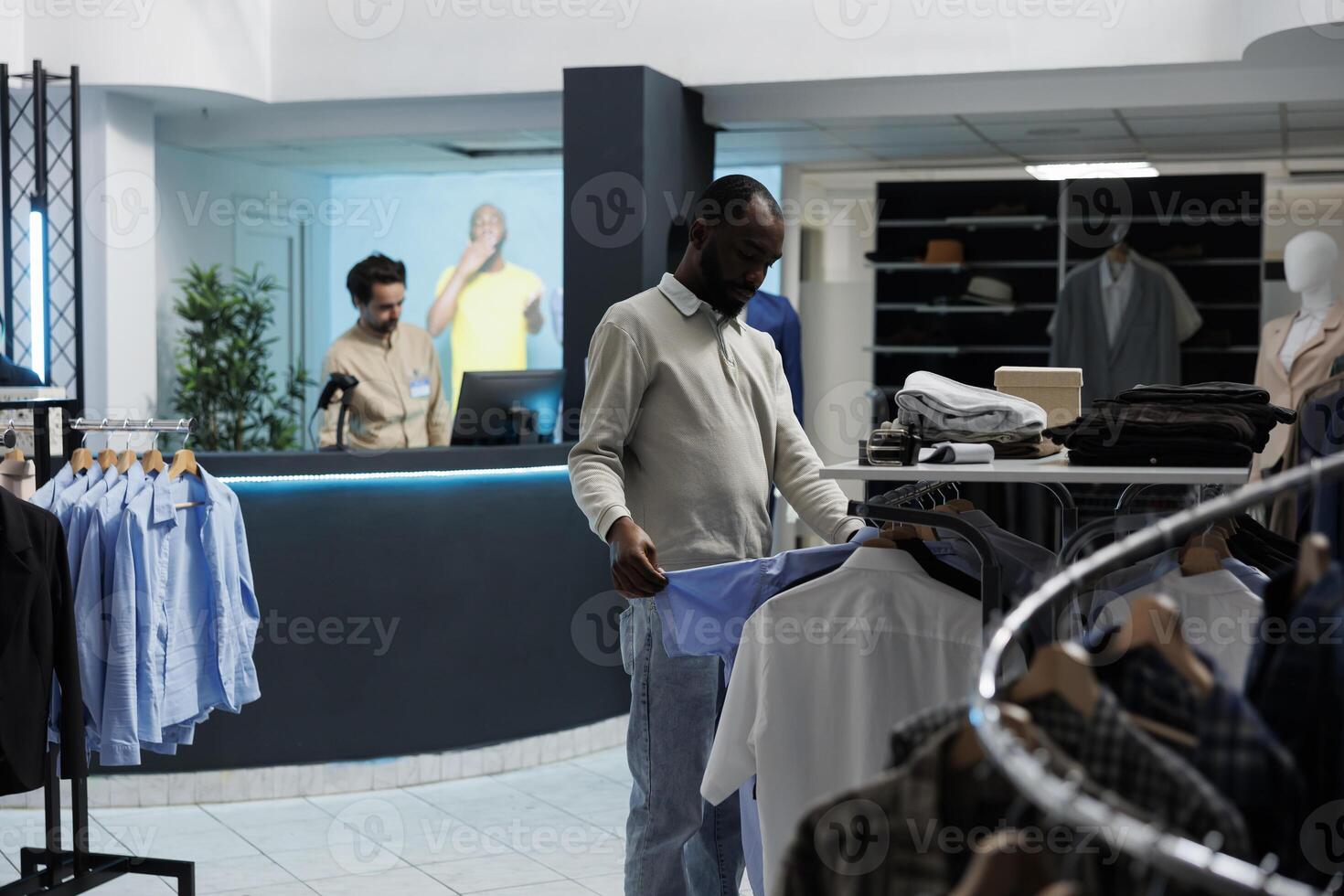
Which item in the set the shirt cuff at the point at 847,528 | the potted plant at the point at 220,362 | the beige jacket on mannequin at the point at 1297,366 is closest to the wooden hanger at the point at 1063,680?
the shirt cuff at the point at 847,528

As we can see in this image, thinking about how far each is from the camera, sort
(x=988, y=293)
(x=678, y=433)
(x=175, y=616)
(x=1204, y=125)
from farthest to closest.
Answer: (x=988, y=293) → (x=1204, y=125) → (x=175, y=616) → (x=678, y=433)

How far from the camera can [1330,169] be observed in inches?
316

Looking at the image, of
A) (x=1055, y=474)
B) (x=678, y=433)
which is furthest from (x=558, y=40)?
(x=1055, y=474)

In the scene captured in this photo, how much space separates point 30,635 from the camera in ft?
9.84

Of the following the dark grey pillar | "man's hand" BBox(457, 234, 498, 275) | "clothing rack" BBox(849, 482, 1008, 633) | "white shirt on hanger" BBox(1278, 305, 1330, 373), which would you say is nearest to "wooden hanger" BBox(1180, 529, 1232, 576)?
"clothing rack" BBox(849, 482, 1008, 633)

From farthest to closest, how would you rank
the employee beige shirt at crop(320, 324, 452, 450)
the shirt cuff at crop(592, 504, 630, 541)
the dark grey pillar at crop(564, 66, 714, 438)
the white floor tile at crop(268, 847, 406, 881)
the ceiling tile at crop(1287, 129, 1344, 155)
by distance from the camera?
the ceiling tile at crop(1287, 129, 1344, 155), the dark grey pillar at crop(564, 66, 714, 438), the employee beige shirt at crop(320, 324, 452, 450), the white floor tile at crop(268, 847, 406, 881), the shirt cuff at crop(592, 504, 630, 541)

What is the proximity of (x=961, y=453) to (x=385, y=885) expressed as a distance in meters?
2.37

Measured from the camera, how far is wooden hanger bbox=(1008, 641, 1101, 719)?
117 centimetres

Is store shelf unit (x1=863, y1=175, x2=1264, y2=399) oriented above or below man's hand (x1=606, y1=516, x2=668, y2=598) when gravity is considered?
above

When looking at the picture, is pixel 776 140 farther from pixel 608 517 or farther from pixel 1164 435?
pixel 1164 435

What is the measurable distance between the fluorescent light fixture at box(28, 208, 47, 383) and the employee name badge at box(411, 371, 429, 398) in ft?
4.84

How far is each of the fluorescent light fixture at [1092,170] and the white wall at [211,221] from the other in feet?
14.3

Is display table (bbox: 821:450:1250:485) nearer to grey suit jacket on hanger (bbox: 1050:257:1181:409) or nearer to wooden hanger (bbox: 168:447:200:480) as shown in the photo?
wooden hanger (bbox: 168:447:200:480)

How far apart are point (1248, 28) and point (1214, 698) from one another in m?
4.77
